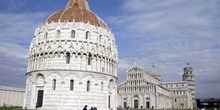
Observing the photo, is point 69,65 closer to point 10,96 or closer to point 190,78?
point 10,96

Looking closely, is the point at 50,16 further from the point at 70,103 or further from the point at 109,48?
the point at 70,103

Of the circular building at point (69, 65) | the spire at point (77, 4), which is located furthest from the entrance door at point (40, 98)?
the spire at point (77, 4)

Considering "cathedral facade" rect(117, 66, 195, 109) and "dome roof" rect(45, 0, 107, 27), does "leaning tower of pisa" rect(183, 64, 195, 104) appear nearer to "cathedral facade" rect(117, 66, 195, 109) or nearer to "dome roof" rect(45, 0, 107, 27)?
"cathedral facade" rect(117, 66, 195, 109)

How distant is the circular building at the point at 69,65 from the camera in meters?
39.4

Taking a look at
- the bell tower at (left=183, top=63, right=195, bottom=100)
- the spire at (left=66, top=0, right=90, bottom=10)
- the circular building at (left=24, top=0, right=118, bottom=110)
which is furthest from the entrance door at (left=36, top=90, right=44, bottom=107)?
the bell tower at (left=183, top=63, right=195, bottom=100)

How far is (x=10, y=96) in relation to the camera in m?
86.6

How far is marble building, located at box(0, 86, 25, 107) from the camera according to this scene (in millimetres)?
83500

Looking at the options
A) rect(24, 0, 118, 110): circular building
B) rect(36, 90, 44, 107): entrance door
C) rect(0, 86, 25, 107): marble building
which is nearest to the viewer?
rect(24, 0, 118, 110): circular building

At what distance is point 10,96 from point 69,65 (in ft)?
184

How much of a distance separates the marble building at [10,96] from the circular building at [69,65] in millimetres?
45666

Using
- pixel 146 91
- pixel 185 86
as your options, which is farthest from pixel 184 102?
pixel 146 91

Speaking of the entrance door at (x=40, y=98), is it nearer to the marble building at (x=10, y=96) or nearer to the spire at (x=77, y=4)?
the spire at (x=77, y=4)

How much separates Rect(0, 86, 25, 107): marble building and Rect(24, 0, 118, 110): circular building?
45.7 meters

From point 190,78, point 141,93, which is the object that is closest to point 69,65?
point 141,93
